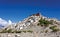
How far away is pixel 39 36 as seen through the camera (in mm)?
38906

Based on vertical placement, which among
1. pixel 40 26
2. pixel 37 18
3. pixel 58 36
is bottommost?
pixel 58 36

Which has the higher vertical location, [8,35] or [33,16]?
[33,16]

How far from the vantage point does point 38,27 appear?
50.1 meters

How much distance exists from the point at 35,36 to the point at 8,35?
5.73 meters

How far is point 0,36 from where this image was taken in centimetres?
3947

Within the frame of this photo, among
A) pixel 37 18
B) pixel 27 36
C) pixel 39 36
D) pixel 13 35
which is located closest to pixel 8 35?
pixel 13 35

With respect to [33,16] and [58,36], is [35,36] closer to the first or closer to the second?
[58,36]

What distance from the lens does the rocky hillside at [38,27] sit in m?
40.5

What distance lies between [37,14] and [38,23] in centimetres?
1076

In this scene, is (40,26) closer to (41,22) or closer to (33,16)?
(41,22)

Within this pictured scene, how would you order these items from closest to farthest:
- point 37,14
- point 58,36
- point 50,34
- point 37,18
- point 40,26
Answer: point 58,36 → point 50,34 → point 40,26 → point 37,18 → point 37,14

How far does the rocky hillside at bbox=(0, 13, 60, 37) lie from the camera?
133 feet

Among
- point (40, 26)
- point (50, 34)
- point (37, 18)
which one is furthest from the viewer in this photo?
point (37, 18)

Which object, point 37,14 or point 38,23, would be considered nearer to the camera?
point 38,23
